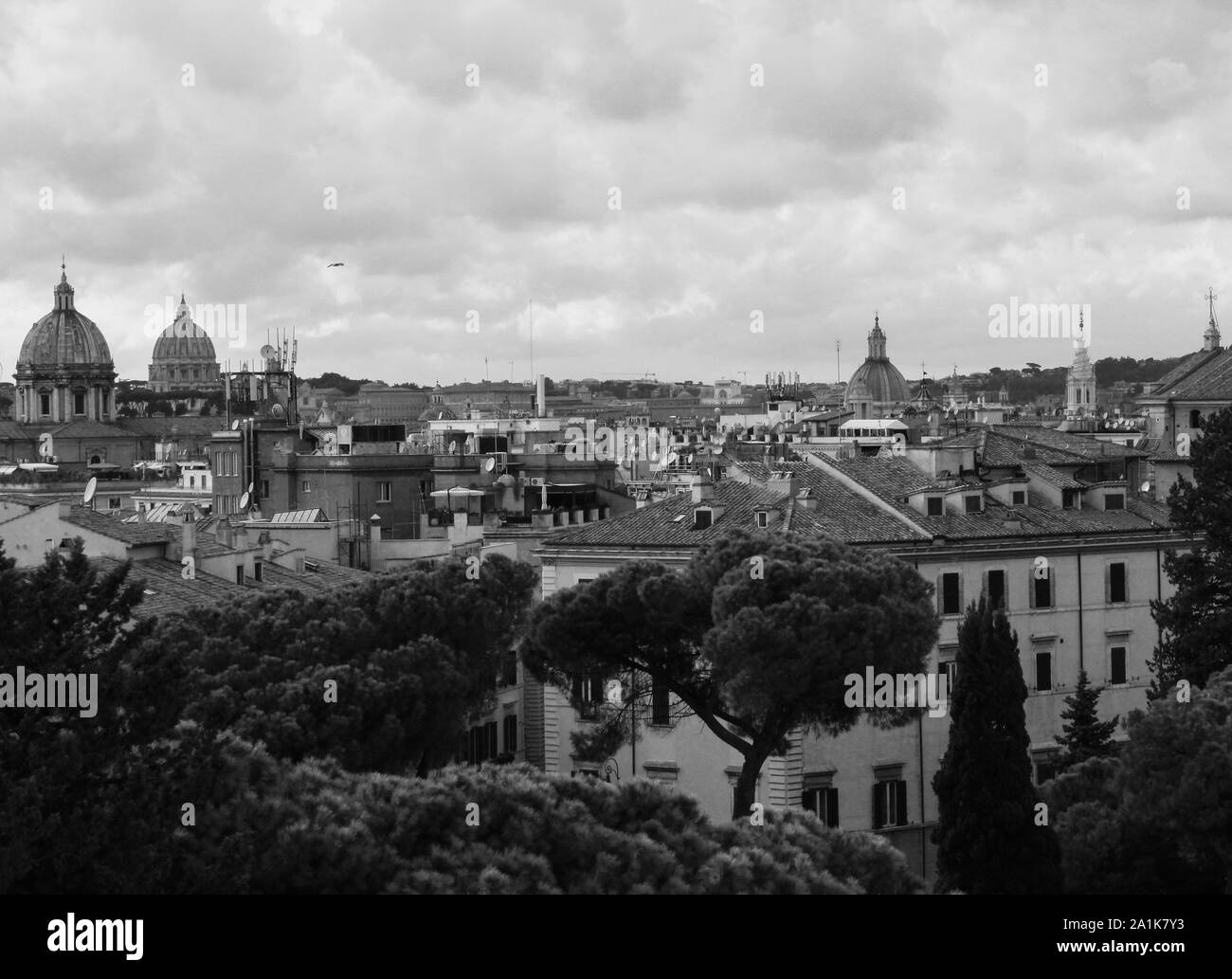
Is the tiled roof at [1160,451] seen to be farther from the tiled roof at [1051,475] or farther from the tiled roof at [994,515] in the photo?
the tiled roof at [994,515]

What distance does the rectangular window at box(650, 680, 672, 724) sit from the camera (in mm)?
46312

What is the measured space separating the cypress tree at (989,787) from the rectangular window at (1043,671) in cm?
1002

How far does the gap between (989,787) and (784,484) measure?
1508cm

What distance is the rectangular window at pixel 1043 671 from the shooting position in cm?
5112

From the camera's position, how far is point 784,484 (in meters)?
53.5

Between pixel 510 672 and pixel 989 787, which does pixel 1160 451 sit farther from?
pixel 989 787

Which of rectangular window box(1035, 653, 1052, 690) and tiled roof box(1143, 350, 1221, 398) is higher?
tiled roof box(1143, 350, 1221, 398)

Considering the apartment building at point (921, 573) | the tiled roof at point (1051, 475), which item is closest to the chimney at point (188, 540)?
the apartment building at point (921, 573)

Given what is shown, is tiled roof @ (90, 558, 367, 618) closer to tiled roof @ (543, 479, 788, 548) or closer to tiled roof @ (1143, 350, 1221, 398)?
tiled roof @ (543, 479, 788, 548)

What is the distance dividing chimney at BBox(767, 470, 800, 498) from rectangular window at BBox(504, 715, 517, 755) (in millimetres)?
7215

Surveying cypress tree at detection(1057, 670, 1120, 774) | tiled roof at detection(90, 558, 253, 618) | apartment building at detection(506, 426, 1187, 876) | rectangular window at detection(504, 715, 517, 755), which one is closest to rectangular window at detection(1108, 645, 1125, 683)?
apartment building at detection(506, 426, 1187, 876)

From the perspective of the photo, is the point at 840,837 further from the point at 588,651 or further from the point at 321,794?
the point at 588,651
